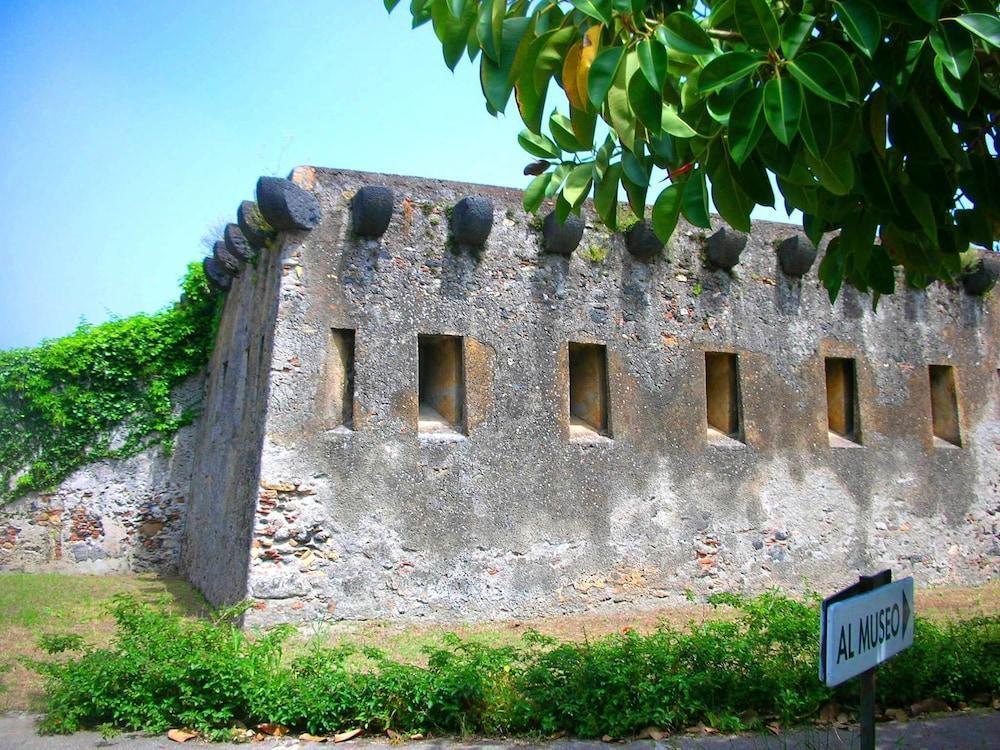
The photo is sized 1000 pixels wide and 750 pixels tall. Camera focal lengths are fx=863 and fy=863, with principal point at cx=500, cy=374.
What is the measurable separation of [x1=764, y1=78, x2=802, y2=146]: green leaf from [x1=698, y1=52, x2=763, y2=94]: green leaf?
9cm

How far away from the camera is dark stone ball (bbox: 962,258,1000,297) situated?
36.9 feet

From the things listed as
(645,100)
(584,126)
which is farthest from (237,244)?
(645,100)

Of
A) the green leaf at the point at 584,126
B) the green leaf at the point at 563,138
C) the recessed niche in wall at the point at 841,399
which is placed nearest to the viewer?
the green leaf at the point at 584,126

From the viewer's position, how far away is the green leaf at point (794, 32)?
2.75m

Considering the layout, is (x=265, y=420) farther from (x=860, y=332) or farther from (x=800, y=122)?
(x=860, y=332)

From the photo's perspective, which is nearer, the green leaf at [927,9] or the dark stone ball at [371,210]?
the green leaf at [927,9]

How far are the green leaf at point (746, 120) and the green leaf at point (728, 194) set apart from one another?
38 cm

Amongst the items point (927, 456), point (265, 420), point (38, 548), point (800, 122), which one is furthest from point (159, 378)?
point (800, 122)

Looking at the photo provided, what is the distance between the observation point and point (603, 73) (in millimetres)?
2750

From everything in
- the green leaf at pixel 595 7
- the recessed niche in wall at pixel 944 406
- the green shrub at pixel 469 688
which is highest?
the green leaf at pixel 595 7

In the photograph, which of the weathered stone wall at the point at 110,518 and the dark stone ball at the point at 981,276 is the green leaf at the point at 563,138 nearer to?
the dark stone ball at the point at 981,276

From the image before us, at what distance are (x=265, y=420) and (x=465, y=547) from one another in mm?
2189

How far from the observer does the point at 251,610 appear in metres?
7.43

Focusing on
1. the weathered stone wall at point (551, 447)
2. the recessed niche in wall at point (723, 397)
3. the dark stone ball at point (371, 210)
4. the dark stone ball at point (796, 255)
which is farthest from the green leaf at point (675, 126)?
the dark stone ball at point (796, 255)
